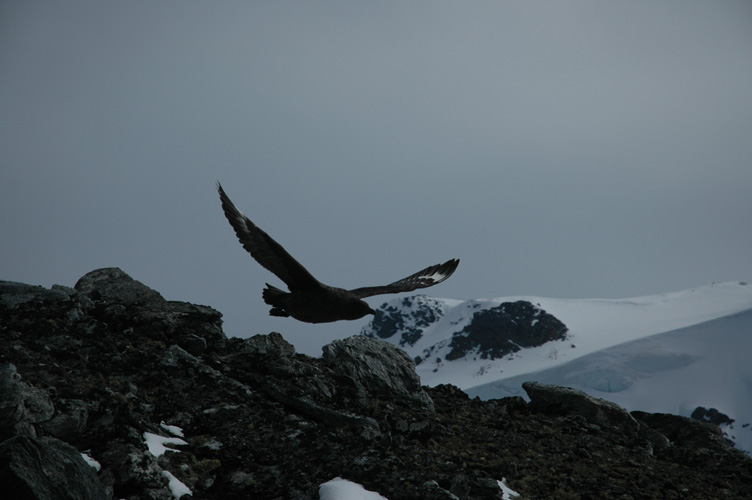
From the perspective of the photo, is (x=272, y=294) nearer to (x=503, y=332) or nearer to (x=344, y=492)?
(x=344, y=492)

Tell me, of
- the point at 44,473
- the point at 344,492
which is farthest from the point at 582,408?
the point at 44,473

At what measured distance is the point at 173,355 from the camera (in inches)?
553

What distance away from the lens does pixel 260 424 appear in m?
12.0

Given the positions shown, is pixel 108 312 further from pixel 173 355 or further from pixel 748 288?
pixel 748 288

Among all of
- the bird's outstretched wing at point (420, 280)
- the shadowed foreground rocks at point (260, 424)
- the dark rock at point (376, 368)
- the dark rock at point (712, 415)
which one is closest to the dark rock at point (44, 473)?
the shadowed foreground rocks at point (260, 424)

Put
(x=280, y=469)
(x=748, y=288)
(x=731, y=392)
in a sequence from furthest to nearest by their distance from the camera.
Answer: (x=748, y=288)
(x=731, y=392)
(x=280, y=469)

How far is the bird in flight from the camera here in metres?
10.6

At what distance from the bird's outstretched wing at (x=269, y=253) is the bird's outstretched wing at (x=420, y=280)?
1.83m

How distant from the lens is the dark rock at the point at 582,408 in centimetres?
1953

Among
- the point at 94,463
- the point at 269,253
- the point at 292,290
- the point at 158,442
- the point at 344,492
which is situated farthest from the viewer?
the point at 292,290

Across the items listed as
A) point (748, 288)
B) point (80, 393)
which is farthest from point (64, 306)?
point (748, 288)

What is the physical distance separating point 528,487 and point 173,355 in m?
9.13

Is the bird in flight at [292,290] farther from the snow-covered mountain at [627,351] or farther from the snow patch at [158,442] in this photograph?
the snow-covered mountain at [627,351]

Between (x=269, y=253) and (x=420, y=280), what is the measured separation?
4.88 m
